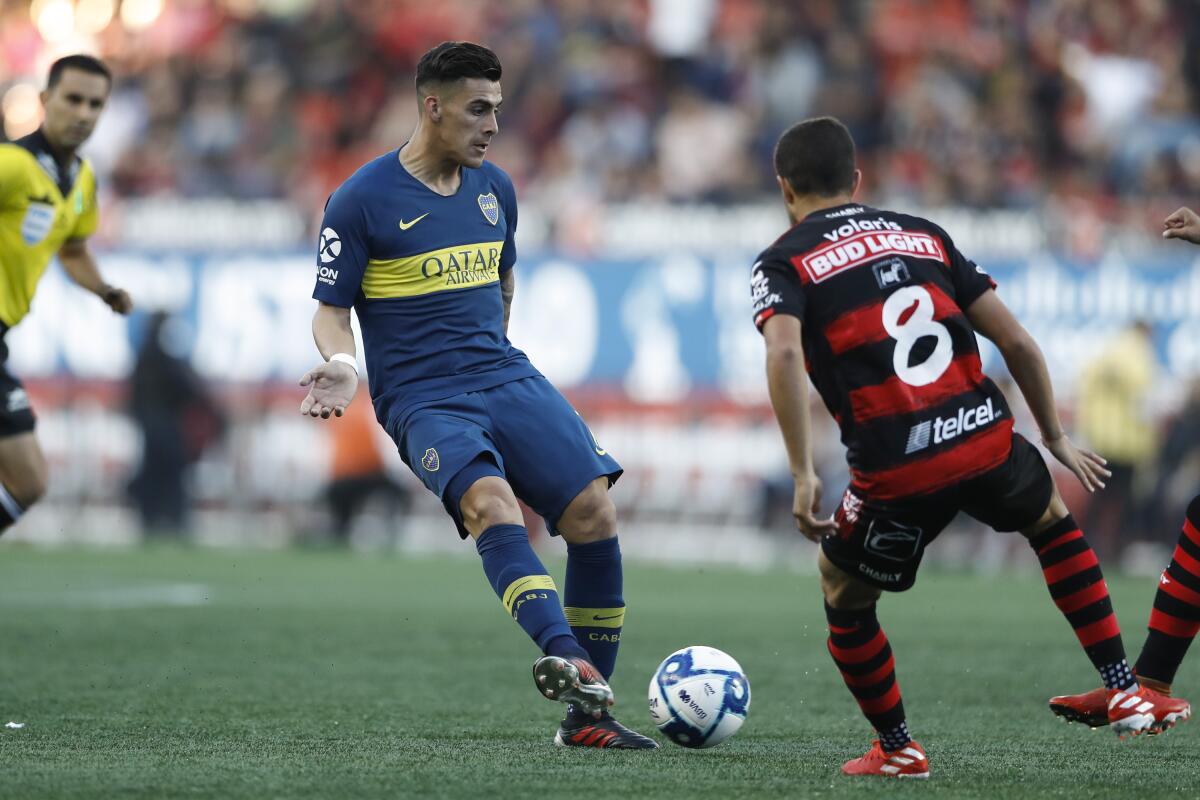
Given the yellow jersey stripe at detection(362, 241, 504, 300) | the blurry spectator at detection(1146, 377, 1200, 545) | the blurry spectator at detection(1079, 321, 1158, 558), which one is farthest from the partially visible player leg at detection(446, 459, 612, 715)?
the blurry spectator at detection(1146, 377, 1200, 545)

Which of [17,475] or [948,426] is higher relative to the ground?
[948,426]

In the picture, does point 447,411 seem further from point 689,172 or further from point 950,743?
point 689,172

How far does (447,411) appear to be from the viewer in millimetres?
6211

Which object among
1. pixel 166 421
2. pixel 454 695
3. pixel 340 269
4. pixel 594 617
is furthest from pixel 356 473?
pixel 340 269

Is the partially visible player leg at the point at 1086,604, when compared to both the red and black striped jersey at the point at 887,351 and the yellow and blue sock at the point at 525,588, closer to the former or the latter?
the red and black striped jersey at the point at 887,351

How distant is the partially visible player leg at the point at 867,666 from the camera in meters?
5.57

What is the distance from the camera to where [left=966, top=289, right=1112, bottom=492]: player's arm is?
5.58 metres

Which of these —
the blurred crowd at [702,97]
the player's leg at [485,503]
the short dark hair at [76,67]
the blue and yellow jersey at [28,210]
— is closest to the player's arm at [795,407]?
the player's leg at [485,503]

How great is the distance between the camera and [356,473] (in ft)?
58.6

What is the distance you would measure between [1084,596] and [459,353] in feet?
7.47

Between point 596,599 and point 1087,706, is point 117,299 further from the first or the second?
point 1087,706

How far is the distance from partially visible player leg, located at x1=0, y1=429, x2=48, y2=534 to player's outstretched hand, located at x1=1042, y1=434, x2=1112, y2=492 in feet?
16.0

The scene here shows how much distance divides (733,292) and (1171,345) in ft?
12.8

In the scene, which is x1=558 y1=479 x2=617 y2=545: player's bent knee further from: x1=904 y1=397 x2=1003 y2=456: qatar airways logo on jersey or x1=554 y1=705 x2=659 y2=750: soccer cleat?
x1=904 y1=397 x2=1003 y2=456: qatar airways logo on jersey
